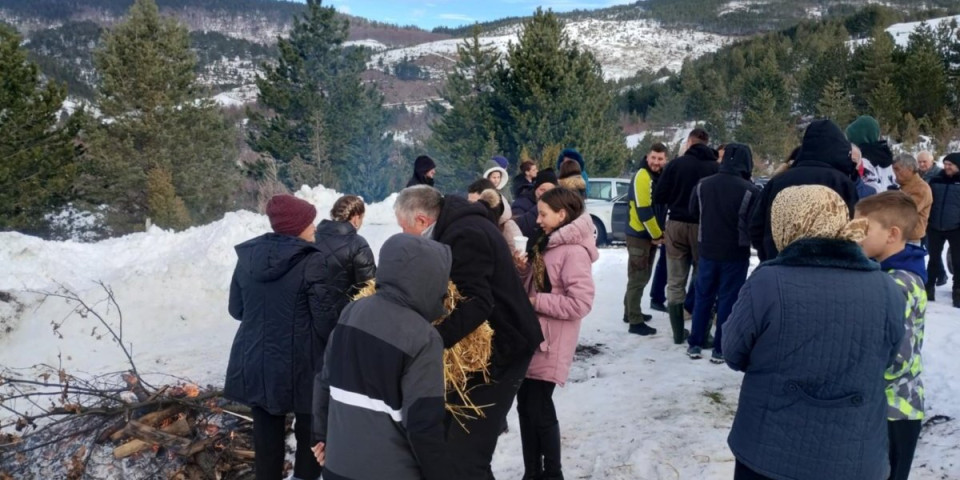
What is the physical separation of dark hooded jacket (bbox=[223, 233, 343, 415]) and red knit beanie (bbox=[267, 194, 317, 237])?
0.22ft

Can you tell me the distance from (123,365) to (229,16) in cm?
18128

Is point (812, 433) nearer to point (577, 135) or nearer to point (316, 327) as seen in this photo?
point (316, 327)

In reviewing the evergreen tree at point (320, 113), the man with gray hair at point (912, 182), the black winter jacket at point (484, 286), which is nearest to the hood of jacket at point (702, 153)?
the man with gray hair at point (912, 182)

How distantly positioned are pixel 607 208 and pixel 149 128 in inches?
699

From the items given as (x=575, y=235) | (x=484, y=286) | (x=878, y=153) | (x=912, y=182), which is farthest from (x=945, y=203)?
(x=484, y=286)

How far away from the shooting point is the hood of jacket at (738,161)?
209 inches

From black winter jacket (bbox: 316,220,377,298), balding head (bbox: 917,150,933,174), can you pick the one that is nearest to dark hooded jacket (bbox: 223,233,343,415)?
black winter jacket (bbox: 316,220,377,298)

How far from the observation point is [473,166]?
27.2m

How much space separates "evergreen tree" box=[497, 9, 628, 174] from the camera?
2388cm

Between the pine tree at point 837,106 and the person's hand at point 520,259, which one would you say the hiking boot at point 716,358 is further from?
the pine tree at point 837,106

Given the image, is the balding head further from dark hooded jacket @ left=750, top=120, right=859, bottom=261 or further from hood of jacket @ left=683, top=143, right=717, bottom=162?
dark hooded jacket @ left=750, top=120, right=859, bottom=261

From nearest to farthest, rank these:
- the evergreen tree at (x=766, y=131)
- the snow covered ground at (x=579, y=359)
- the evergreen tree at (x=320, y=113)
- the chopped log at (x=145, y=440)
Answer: the snow covered ground at (x=579, y=359) < the chopped log at (x=145, y=440) < the evergreen tree at (x=320, y=113) < the evergreen tree at (x=766, y=131)

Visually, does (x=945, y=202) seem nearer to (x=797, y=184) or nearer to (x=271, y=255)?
(x=797, y=184)

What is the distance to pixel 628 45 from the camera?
16912 cm
